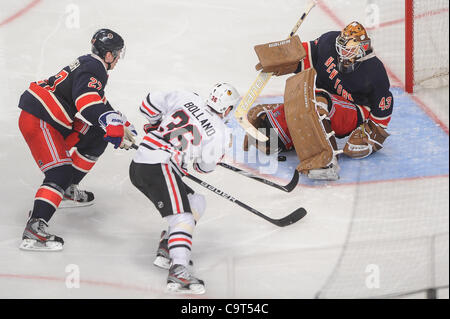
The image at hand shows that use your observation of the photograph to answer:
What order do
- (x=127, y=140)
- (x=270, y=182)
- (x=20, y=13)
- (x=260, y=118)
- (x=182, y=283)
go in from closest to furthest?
(x=182, y=283) → (x=127, y=140) → (x=270, y=182) → (x=260, y=118) → (x=20, y=13)

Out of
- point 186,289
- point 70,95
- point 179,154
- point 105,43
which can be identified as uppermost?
point 105,43

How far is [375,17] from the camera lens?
21.0 ft

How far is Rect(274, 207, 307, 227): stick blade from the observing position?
4.39 meters

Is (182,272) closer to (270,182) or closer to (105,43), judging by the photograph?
(270,182)

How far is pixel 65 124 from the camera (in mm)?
4418

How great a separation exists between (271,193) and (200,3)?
2.49 metres

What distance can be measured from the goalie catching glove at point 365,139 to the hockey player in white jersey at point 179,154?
1.16 metres

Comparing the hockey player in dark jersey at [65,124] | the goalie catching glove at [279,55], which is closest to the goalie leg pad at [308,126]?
the goalie catching glove at [279,55]

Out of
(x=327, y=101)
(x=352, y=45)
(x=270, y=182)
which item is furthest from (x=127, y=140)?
(x=352, y=45)

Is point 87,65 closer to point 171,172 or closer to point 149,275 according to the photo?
point 171,172

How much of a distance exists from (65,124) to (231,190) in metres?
0.99

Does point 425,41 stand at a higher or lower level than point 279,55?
higher

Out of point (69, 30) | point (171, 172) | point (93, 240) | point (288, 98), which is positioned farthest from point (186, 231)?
point (69, 30)

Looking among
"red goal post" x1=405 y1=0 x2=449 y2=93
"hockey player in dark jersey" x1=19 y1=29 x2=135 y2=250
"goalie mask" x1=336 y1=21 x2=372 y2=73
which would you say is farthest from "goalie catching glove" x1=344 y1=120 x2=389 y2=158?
"hockey player in dark jersey" x1=19 y1=29 x2=135 y2=250
